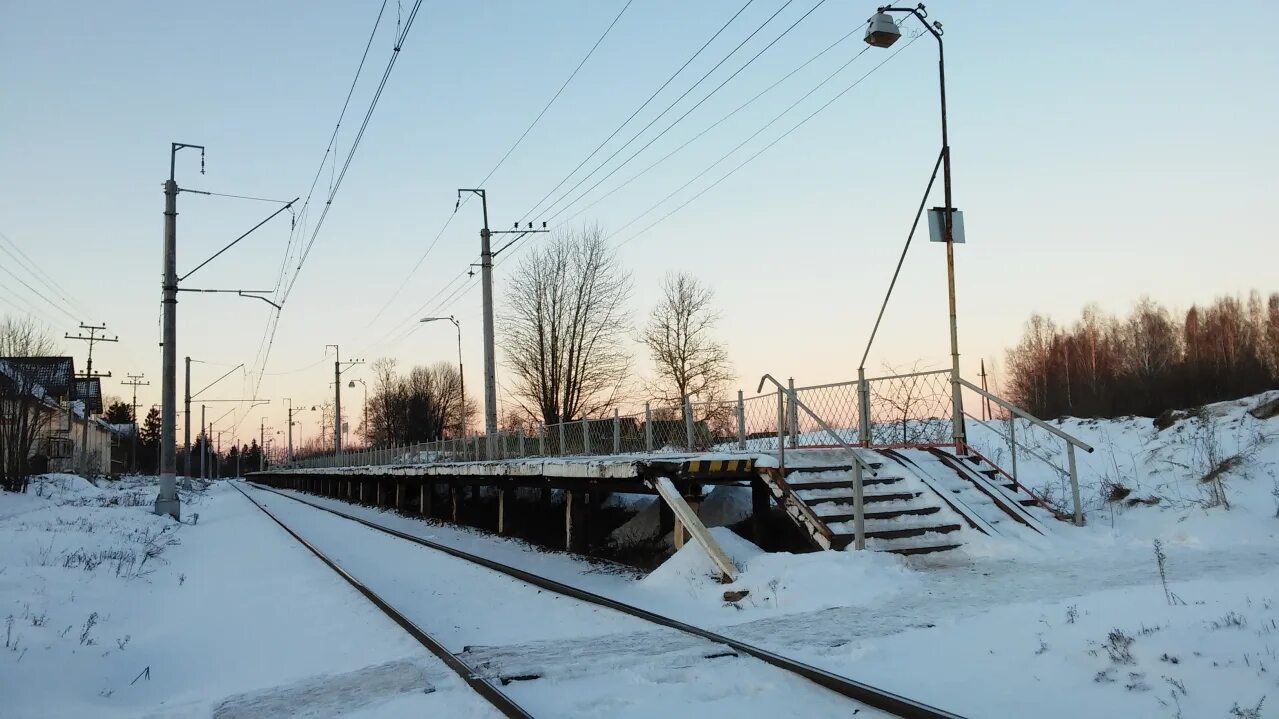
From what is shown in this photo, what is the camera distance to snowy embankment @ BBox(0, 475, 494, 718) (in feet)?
17.9

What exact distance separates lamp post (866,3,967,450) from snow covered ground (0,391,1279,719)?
2326 millimetres

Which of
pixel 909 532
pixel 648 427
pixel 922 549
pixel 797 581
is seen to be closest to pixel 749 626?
pixel 797 581

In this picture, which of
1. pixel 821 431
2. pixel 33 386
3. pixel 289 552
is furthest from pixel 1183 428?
pixel 33 386

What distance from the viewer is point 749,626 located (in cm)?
712

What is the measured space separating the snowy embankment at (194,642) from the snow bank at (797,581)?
3.12m

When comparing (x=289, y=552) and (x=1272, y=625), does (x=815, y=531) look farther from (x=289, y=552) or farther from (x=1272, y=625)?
(x=289, y=552)

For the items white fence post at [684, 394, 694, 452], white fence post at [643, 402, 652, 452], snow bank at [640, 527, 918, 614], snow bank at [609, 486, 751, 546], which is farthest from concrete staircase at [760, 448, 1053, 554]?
white fence post at [643, 402, 652, 452]

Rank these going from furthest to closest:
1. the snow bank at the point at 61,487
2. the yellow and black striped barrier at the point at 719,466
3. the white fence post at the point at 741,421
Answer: the snow bank at the point at 61,487, the white fence post at the point at 741,421, the yellow and black striped barrier at the point at 719,466

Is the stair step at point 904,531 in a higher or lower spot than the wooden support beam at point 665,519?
higher

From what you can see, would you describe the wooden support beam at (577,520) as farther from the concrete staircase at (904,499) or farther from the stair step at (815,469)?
the stair step at (815,469)

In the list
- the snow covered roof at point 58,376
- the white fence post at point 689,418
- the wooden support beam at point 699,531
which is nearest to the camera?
the wooden support beam at point 699,531

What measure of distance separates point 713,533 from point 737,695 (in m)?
5.48

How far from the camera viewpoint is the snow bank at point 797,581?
7.87 metres

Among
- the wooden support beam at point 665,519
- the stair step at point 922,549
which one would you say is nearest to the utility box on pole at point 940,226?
the stair step at point 922,549
